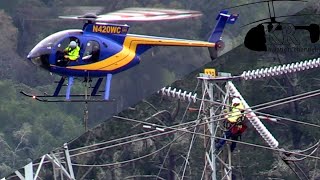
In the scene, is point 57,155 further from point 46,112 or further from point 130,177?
point 130,177

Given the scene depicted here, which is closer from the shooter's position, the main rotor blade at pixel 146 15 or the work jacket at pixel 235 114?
the main rotor blade at pixel 146 15

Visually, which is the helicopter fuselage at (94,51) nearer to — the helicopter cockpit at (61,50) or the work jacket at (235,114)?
the helicopter cockpit at (61,50)

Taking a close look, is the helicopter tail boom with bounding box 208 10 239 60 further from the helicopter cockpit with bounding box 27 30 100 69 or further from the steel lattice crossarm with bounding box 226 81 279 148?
the steel lattice crossarm with bounding box 226 81 279 148

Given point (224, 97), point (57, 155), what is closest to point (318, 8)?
point (224, 97)

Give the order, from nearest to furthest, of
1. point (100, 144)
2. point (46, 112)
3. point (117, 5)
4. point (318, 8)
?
1. point (117, 5)
2. point (46, 112)
3. point (318, 8)
4. point (100, 144)

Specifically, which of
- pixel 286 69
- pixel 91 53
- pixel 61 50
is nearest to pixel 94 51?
pixel 91 53

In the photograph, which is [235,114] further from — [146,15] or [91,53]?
[91,53]

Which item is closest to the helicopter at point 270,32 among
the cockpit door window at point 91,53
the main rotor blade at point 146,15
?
the main rotor blade at point 146,15
